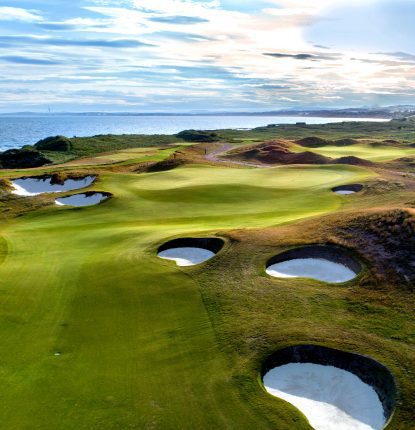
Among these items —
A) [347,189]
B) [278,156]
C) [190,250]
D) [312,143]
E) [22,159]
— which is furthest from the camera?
[312,143]

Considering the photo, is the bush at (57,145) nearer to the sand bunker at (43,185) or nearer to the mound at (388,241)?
the sand bunker at (43,185)

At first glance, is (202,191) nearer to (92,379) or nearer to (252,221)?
(252,221)

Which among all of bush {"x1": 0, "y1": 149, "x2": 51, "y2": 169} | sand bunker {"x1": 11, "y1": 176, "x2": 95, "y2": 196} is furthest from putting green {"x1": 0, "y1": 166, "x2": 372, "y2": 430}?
bush {"x1": 0, "y1": 149, "x2": 51, "y2": 169}

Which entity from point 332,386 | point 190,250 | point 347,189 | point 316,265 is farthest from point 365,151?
point 332,386

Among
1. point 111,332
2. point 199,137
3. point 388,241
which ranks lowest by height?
point 111,332

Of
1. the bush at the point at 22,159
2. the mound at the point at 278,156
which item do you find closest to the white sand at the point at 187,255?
the mound at the point at 278,156

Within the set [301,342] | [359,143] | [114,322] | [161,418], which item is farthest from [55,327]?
[359,143]

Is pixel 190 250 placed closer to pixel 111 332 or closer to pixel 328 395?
pixel 111 332
